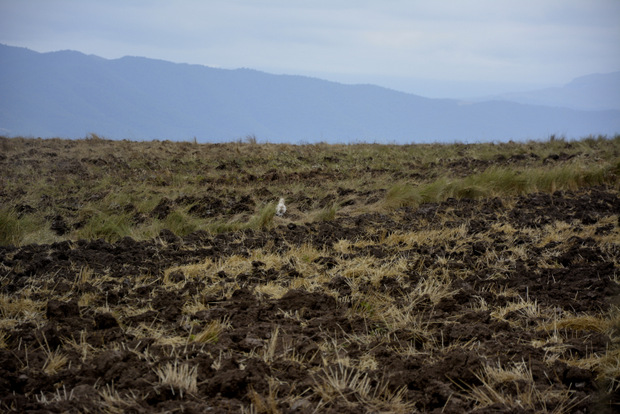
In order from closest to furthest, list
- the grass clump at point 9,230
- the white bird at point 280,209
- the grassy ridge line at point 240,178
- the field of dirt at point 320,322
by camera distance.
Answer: the field of dirt at point 320,322 → the grass clump at point 9,230 → the grassy ridge line at point 240,178 → the white bird at point 280,209

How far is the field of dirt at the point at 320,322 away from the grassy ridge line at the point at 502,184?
1.87 metres

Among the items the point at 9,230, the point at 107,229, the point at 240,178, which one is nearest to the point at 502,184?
the point at 240,178

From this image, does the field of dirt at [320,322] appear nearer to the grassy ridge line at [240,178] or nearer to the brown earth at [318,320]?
the brown earth at [318,320]

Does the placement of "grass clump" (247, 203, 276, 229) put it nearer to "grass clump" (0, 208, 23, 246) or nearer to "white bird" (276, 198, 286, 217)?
"white bird" (276, 198, 286, 217)

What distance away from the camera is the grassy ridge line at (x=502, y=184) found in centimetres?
734

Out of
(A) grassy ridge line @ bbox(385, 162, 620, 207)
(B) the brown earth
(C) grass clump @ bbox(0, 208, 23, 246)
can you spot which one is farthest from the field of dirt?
(A) grassy ridge line @ bbox(385, 162, 620, 207)

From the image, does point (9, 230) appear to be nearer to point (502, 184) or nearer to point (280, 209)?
point (280, 209)

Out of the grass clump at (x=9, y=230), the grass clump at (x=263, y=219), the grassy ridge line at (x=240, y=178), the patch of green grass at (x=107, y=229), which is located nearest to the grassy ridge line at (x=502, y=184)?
the grassy ridge line at (x=240, y=178)

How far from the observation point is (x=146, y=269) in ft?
13.5

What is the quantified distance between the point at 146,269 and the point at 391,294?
6.33ft

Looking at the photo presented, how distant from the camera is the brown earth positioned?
2.10 meters

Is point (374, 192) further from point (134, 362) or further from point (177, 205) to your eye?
point (134, 362)

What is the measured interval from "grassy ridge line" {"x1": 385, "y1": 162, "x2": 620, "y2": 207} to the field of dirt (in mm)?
1867

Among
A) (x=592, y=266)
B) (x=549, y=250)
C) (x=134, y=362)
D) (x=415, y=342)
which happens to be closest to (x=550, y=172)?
(x=549, y=250)
